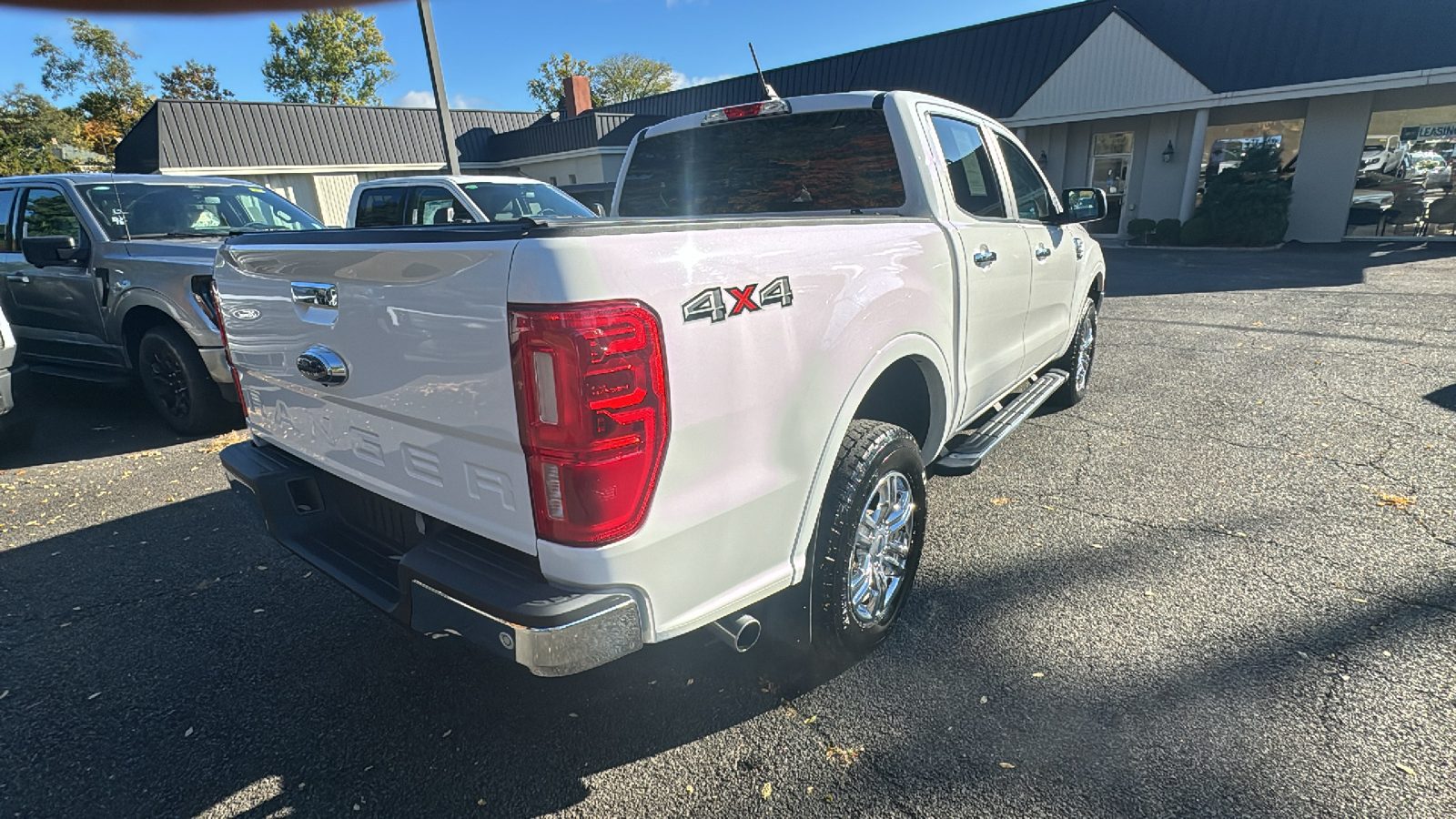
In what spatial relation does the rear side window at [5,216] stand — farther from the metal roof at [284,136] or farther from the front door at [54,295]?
the metal roof at [284,136]

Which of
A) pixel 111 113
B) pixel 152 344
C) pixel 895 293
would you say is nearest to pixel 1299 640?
pixel 895 293

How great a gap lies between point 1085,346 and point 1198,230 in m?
13.4

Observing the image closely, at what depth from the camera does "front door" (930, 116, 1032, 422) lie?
10.3 ft

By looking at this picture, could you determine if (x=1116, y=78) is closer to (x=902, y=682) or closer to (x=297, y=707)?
(x=902, y=682)

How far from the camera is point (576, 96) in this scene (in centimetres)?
3130

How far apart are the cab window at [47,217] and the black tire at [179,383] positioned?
1121 millimetres

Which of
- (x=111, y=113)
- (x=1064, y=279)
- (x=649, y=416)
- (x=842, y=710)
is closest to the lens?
(x=649, y=416)

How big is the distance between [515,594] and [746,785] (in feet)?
3.15

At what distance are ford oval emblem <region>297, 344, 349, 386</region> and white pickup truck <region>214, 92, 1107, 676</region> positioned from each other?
0.03 ft

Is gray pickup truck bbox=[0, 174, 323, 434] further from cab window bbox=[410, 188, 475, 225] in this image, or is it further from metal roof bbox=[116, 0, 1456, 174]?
metal roof bbox=[116, 0, 1456, 174]

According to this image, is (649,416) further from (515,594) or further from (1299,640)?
(1299,640)

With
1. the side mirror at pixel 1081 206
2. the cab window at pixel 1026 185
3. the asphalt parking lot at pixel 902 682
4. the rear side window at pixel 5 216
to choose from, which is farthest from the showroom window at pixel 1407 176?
the rear side window at pixel 5 216

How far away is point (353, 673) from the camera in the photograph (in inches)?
106

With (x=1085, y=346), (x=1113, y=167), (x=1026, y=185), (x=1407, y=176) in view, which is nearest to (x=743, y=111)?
(x=1026, y=185)
